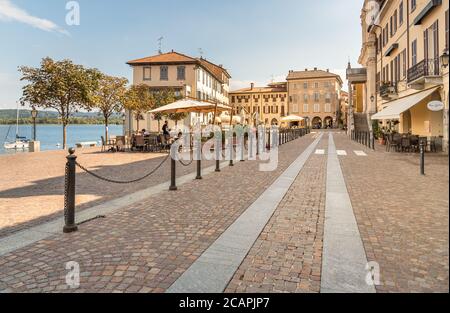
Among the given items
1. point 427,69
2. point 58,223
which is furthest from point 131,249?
point 427,69

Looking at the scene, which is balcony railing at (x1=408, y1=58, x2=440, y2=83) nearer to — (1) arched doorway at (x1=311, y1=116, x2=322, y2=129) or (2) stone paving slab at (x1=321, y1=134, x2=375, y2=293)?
(2) stone paving slab at (x1=321, y1=134, x2=375, y2=293)

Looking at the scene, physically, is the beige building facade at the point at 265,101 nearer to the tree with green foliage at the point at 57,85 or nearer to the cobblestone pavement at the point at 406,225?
the tree with green foliage at the point at 57,85

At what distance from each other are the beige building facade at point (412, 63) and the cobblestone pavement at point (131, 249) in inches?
318

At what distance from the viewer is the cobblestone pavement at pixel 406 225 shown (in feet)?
6.61

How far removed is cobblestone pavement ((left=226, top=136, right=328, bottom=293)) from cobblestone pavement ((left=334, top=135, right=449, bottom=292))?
65 centimetres

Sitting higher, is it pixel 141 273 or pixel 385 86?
pixel 385 86

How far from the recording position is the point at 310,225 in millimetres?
5352

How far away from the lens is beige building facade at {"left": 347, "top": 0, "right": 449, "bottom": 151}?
16.1m

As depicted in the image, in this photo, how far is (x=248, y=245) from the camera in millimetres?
4469

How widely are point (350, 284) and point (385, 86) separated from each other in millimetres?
25916

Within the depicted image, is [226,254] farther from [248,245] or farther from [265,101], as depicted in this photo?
[265,101]

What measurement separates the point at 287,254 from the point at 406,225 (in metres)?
2.27

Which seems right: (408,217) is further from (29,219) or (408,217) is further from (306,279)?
(29,219)
